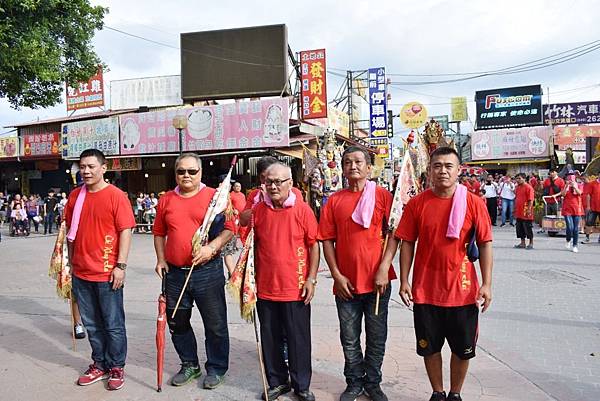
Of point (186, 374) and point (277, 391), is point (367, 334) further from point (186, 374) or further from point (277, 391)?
point (186, 374)

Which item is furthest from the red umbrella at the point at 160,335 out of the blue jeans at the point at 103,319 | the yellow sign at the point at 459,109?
the yellow sign at the point at 459,109

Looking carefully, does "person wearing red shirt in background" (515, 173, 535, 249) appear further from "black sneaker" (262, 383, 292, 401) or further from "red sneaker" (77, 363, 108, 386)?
"red sneaker" (77, 363, 108, 386)

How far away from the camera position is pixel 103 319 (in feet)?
12.9

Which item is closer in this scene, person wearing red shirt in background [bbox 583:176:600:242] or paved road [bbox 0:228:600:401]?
paved road [bbox 0:228:600:401]

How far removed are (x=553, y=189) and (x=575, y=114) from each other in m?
28.4

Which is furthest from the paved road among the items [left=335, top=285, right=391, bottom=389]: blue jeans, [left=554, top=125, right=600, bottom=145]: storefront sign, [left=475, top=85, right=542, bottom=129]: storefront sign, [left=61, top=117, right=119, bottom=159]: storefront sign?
[left=475, top=85, right=542, bottom=129]: storefront sign

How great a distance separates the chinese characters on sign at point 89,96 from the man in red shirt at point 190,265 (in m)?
23.9

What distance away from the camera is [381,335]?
3.47 meters

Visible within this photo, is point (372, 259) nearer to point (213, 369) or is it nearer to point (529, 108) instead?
point (213, 369)

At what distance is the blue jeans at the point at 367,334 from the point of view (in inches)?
136

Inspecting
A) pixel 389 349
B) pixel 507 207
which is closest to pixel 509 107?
pixel 507 207

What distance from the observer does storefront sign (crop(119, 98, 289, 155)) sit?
15.6 metres

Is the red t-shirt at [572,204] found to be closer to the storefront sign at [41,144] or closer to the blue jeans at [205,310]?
the blue jeans at [205,310]

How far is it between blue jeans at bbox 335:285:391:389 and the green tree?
6260mm
